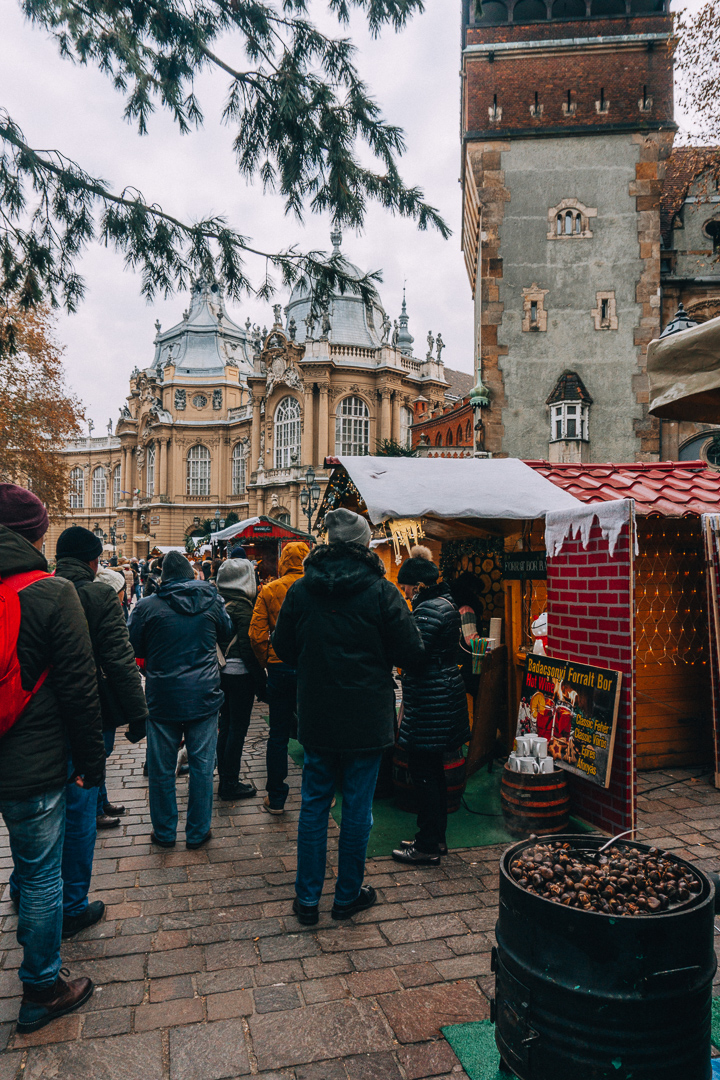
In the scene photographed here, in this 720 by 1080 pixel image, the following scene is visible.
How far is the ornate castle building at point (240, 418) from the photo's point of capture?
43156 mm

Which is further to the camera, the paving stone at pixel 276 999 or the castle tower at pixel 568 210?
the castle tower at pixel 568 210

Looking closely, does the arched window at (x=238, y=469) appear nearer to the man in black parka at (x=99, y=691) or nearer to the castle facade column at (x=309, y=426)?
the castle facade column at (x=309, y=426)

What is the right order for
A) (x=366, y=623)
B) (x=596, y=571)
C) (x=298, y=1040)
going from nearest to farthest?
(x=298, y=1040), (x=366, y=623), (x=596, y=571)

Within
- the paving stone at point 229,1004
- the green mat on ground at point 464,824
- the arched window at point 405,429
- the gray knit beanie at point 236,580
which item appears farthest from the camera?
the arched window at point 405,429

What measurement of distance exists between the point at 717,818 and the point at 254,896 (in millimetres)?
3338

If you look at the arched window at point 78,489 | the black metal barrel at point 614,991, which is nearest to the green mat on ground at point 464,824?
the black metal barrel at point 614,991

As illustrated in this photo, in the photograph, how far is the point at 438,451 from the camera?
28484 millimetres

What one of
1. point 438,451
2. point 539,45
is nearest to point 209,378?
point 438,451

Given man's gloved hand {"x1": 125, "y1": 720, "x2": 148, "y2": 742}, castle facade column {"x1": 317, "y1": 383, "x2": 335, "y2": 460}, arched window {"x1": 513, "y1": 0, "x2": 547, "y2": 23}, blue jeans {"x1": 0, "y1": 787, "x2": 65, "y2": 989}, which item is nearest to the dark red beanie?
blue jeans {"x1": 0, "y1": 787, "x2": 65, "y2": 989}

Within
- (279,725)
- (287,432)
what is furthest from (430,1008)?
(287,432)

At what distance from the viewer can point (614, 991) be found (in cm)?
187

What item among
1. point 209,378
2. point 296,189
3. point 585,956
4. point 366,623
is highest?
point 209,378

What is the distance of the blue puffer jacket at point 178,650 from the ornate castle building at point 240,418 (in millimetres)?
24084

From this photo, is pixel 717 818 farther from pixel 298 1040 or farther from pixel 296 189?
pixel 296 189
